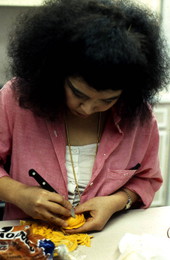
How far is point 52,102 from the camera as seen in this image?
1.05 metres

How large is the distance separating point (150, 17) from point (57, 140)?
18.5 inches

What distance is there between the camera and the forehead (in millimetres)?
886

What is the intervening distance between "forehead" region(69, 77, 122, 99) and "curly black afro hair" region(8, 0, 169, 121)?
0.02 metres

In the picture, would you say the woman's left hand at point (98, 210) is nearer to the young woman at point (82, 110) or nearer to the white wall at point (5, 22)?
the young woman at point (82, 110)

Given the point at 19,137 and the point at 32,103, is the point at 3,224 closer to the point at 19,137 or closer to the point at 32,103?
the point at 19,137

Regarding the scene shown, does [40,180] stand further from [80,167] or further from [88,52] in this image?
[88,52]

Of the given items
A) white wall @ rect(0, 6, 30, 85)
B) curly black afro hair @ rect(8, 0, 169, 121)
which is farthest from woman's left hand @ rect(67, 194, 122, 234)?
white wall @ rect(0, 6, 30, 85)

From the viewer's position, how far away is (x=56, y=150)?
1087mm

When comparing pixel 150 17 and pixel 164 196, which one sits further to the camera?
pixel 164 196

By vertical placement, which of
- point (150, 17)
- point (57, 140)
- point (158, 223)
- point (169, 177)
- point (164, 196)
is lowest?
point (164, 196)

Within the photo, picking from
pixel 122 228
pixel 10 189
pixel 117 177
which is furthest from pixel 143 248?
pixel 10 189

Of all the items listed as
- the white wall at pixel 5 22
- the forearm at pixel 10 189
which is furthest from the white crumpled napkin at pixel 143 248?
the white wall at pixel 5 22

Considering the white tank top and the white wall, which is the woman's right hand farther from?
the white wall

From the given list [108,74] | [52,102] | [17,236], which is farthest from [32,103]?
[17,236]
